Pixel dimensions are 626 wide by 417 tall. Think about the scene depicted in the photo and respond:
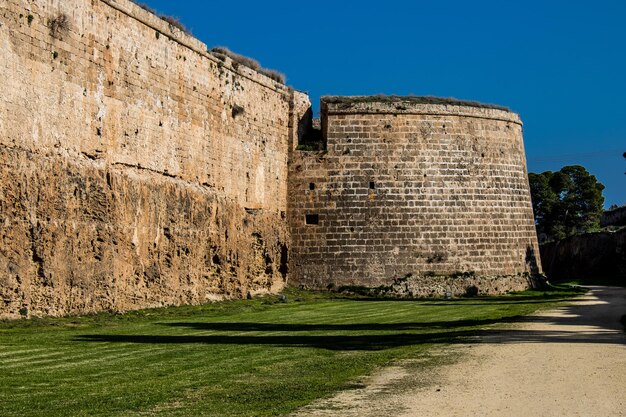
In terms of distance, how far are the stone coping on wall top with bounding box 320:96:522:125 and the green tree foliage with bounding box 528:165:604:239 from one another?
48.6 m

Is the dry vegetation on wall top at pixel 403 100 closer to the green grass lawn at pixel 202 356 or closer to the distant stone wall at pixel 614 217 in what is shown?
the green grass lawn at pixel 202 356

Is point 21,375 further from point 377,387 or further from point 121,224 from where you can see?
point 121,224

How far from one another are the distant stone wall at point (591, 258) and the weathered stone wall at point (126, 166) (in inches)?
1061

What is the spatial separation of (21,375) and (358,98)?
21.1 metres

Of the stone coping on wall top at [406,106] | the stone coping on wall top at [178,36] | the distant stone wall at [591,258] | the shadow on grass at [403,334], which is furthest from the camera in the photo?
the distant stone wall at [591,258]

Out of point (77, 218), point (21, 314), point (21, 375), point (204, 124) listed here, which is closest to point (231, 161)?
Answer: point (204, 124)

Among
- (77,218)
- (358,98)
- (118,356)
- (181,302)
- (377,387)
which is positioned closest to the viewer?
(377,387)

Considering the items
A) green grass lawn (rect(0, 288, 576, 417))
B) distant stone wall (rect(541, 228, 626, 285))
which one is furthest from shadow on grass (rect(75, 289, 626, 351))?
distant stone wall (rect(541, 228, 626, 285))

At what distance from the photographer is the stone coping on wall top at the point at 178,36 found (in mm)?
19422

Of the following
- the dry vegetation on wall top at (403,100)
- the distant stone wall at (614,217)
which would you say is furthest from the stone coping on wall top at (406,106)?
the distant stone wall at (614,217)

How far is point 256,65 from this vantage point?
1057 inches

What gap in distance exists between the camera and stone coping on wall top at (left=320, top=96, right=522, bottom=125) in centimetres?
2842

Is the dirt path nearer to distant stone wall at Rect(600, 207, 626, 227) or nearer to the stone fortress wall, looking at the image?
the stone fortress wall

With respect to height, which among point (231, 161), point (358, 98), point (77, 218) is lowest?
point (77, 218)
